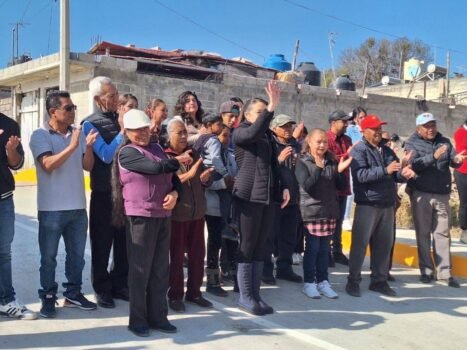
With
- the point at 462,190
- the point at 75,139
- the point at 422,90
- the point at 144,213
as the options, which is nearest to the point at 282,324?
the point at 144,213

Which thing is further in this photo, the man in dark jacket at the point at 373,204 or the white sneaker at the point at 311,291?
the man in dark jacket at the point at 373,204

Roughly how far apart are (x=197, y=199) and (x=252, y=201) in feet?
1.63

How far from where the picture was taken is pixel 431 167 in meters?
6.25

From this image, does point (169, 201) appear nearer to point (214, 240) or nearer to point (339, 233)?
point (214, 240)

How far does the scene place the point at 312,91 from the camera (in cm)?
1816

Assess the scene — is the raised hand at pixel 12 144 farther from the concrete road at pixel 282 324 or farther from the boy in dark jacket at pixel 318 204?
the boy in dark jacket at pixel 318 204

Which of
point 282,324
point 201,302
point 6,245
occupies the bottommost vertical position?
point 282,324

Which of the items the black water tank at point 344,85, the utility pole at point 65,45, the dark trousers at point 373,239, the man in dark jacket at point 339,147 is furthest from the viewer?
the black water tank at point 344,85

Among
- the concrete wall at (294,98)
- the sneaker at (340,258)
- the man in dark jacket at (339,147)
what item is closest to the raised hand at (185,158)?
the man in dark jacket at (339,147)

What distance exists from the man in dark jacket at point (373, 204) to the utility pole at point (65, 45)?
989 cm

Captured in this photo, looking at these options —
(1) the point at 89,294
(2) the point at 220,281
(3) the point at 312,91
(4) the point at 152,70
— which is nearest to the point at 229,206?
(2) the point at 220,281

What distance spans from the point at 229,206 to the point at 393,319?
1.90 m

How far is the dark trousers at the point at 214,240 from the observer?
5398mm

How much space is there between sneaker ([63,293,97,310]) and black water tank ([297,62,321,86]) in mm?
16839
